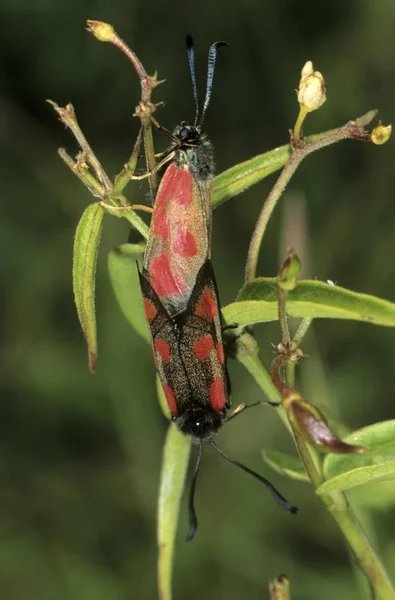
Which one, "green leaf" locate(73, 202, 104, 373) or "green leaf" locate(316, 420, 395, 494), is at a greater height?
"green leaf" locate(73, 202, 104, 373)

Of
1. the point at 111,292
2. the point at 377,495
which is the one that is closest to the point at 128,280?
the point at 377,495

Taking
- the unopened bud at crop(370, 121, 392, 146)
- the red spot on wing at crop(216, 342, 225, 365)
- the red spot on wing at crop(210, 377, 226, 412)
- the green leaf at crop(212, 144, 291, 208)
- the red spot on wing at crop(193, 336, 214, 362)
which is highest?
the green leaf at crop(212, 144, 291, 208)

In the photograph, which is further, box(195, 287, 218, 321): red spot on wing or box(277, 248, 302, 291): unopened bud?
box(195, 287, 218, 321): red spot on wing

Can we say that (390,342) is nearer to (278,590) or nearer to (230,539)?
(230,539)

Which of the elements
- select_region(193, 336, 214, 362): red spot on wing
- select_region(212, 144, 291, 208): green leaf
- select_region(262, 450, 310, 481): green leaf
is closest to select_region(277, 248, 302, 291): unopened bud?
select_region(193, 336, 214, 362): red spot on wing

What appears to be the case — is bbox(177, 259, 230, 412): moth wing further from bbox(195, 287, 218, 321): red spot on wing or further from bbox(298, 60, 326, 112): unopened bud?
bbox(298, 60, 326, 112): unopened bud

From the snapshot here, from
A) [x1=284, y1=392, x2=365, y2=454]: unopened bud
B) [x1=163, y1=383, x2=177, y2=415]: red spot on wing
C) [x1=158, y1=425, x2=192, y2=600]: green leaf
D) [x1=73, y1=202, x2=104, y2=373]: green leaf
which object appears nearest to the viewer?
[x1=284, y1=392, x2=365, y2=454]: unopened bud

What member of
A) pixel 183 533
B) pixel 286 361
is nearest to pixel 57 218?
pixel 183 533

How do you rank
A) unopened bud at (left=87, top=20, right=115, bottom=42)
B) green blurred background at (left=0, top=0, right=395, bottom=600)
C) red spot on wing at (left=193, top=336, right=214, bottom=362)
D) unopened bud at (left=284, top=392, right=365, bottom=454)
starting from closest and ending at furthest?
unopened bud at (left=284, top=392, right=365, bottom=454), unopened bud at (left=87, top=20, right=115, bottom=42), red spot on wing at (left=193, top=336, right=214, bottom=362), green blurred background at (left=0, top=0, right=395, bottom=600)
